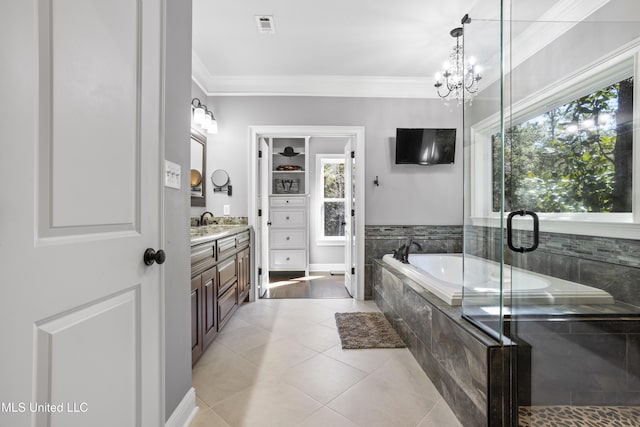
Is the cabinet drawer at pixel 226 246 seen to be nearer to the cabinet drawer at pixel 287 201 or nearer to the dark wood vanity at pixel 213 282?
the dark wood vanity at pixel 213 282

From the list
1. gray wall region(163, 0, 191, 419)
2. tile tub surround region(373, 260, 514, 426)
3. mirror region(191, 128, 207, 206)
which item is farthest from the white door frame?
gray wall region(163, 0, 191, 419)

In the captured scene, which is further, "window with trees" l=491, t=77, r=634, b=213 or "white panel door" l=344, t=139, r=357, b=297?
"white panel door" l=344, t=139, r=357, b=297

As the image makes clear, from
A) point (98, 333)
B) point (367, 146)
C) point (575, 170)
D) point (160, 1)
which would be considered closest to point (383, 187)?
point (367, 146)

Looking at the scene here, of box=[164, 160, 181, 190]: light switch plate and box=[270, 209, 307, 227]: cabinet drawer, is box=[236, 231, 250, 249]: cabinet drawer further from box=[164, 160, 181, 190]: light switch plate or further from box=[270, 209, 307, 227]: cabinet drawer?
box=[164, 160, 181, 190]: light switch plate

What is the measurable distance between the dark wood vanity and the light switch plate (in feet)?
1.57

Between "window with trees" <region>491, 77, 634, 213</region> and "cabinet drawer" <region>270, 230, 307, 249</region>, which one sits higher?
"window with trees" <region>491, 77, 634, 213</region>

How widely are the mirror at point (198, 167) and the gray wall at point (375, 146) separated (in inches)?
4.4

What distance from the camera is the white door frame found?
3.46 meters

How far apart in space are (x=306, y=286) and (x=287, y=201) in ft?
4.84

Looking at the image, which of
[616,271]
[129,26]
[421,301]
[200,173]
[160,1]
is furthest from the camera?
[200,173]

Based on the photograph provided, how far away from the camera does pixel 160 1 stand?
3.60ft

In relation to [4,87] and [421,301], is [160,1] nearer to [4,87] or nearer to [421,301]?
[4,87]

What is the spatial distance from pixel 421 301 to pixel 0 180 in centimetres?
202

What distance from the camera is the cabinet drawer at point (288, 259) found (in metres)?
4.77
